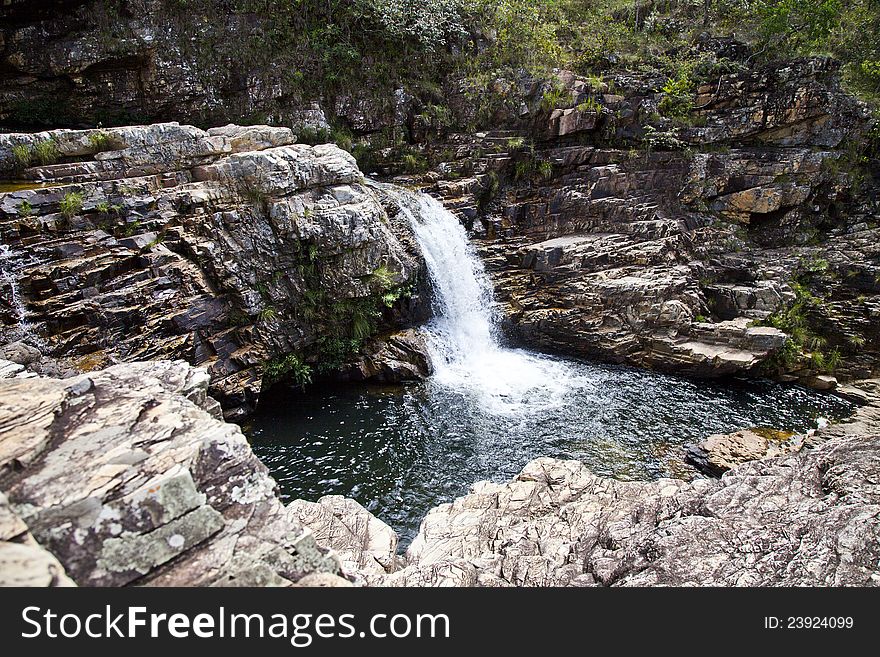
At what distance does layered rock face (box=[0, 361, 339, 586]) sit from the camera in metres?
4.29

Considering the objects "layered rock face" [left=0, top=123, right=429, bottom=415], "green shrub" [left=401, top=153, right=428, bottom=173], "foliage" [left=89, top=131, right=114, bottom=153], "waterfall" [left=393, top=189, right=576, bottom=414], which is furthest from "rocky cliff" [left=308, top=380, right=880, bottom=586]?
"green shrub" [left=401, top=153, right=428, bottom=173]

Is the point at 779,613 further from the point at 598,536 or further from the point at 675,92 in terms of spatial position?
the point at 675,92

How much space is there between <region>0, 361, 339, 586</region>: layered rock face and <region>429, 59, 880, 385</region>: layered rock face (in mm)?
14191

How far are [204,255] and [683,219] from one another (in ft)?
58.7

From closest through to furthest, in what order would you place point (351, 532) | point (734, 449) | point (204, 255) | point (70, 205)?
1. point (351, 532)
2. point (70, 205)
3. point (734, 449)
4. point (204, 255)

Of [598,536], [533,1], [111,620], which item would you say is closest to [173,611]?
[111,620]

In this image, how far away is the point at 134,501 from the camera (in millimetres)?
4680

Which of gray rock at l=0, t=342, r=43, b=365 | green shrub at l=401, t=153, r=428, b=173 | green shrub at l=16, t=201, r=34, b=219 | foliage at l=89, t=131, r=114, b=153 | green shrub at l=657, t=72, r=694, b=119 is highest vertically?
green shrub at l=657, t=72, r=694, b=119

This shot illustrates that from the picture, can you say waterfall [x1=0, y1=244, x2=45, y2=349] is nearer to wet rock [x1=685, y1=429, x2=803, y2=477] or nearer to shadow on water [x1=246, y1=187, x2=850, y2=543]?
shadow on water [x1=246, y1=187, x2=850, y2=543]

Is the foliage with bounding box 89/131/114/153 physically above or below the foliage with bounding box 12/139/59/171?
above

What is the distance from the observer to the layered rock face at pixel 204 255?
38.9 feet

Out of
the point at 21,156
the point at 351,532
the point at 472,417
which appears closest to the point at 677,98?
the point at 472,417

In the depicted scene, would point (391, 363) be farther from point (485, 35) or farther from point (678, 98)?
point (678, 98)

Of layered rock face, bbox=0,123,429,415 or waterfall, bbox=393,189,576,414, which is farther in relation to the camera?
waterfall, bbox=393,189,576,414
